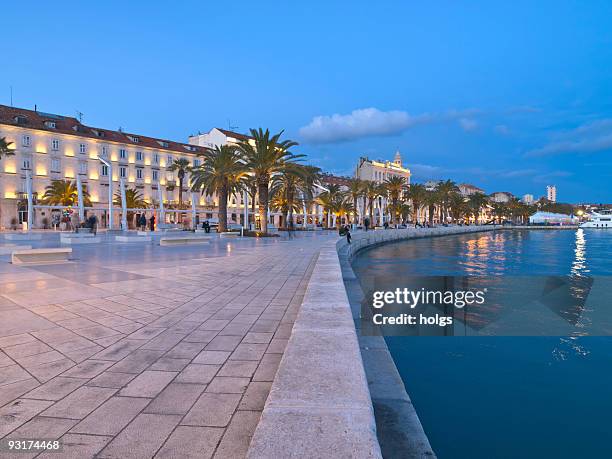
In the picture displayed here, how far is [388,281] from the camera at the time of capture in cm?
1445

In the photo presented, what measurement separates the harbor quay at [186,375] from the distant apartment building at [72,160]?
1535 inches

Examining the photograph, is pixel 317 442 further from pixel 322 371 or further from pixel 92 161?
pixel 92 161

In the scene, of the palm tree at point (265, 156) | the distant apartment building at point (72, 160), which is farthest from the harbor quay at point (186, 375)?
the distant apartment building at point (72, 160)

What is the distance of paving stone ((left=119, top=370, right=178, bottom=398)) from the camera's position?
321 centimetres

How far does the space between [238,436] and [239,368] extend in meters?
1.24

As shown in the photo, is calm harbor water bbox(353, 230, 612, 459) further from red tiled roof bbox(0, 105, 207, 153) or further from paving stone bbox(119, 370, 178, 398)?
red tiled roof bbox(0, 105, 207, 153)

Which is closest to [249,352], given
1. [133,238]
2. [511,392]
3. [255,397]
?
[255,397]

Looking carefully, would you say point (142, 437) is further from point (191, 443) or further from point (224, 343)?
point (224, 343)

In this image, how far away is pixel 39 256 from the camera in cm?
1210

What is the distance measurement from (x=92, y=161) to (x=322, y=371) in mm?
63719

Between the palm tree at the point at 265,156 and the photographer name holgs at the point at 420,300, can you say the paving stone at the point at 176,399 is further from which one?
the palm tree at the point at 265,156

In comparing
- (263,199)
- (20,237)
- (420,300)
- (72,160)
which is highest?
(72,160)

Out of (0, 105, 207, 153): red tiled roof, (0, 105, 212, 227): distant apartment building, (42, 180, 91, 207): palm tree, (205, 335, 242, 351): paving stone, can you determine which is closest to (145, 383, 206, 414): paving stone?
(205, 335, 242, 351): paving stone

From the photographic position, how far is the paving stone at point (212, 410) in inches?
107
